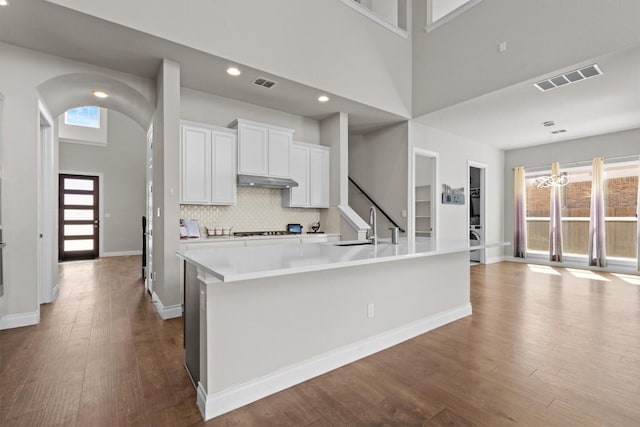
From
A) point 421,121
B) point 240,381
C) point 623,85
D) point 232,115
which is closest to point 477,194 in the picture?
point 421,121

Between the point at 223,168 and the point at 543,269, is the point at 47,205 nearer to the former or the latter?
the point at 223,168

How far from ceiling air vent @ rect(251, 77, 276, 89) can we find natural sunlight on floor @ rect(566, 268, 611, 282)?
6622mm

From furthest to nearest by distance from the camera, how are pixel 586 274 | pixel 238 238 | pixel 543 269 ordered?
pixel 543 269, pixel 586 274, pixel 238 238

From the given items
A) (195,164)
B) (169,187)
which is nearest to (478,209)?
(195,164)

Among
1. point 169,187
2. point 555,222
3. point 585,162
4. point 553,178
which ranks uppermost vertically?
point 585,162

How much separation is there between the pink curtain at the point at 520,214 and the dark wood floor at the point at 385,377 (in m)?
4.22

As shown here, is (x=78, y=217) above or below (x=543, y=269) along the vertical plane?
above

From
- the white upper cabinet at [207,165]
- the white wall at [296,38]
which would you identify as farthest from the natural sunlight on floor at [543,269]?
the white upper cabinet at [207,165]

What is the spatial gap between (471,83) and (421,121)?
4.21ft

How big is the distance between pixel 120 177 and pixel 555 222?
38.9ft

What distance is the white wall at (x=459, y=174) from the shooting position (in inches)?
251

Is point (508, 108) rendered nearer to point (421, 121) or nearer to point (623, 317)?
point (421, 121)

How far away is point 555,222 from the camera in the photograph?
23.6 feet

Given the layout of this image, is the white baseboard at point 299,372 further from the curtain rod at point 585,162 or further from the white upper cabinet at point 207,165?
the curtain rod at point 585,162
